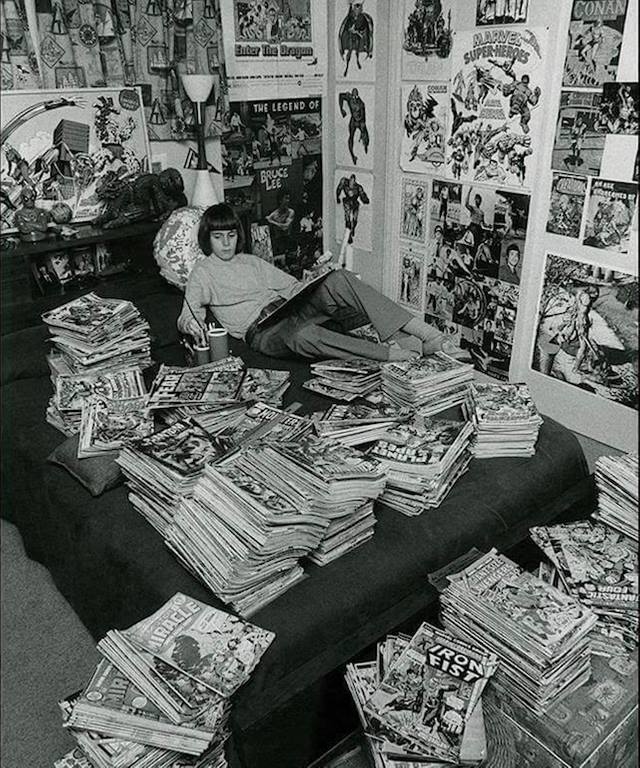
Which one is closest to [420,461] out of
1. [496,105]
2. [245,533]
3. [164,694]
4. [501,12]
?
[245,533]

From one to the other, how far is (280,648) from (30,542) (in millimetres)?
483

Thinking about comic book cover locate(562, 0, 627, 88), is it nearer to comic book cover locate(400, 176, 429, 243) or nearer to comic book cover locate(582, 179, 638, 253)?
comic book cover locate(582, 179, 638, 253)

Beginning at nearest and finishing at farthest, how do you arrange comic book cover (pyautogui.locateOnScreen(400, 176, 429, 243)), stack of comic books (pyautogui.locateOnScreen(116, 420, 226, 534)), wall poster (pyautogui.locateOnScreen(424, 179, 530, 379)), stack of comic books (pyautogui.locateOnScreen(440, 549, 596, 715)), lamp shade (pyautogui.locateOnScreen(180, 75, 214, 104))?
stack of comic books (pyautogui.locateOnScreen(440, 549, 596, 715))
stack of comic books (pyautogui.locateOnScreen(116, 420, 226, 534))
lamp shade (pyautogui.locateOnScreen(180, 75, 214, 104))
comic book cover (pyautogui.locateOnScreen(400, 176, 429, 243))
wall poster (pyautogui.locateOnScreen(424, 179, 530, 379))

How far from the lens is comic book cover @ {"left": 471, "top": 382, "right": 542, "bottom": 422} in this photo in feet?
5.65

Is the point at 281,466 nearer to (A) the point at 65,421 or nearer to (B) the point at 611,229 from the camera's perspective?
(A) the point at 65,421

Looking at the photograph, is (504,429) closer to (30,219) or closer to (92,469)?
(92,469)

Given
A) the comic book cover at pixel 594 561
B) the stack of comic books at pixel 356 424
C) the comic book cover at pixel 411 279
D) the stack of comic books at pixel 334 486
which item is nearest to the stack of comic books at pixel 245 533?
the stack of comic books at pixel 334 486

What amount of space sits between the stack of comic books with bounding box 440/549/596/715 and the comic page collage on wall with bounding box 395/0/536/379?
1.06m

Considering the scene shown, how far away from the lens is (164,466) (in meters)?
1.46

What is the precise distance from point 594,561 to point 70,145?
1466 millimetres

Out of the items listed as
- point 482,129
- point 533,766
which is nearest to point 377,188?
Answer: point 482,129

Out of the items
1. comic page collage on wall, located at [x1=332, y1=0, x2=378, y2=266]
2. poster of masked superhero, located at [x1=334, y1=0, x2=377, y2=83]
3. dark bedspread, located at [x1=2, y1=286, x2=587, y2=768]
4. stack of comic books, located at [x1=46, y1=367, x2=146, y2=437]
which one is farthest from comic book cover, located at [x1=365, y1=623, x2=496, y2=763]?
poster of masked superhero, located at [x1=334, y1=0, x2=377, y2=83]

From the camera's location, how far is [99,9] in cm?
152

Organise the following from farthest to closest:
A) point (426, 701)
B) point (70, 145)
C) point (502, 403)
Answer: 1. point (502, 403)
2. point (70, 145)
3. point (426, 701)
